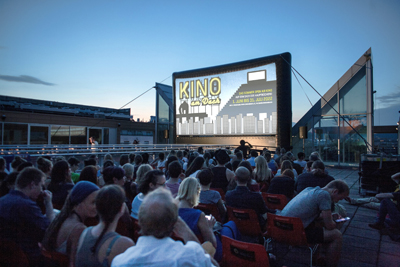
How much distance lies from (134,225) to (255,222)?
1350 mm

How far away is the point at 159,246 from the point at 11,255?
4.00 feet

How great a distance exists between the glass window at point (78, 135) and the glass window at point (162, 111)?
544 cm

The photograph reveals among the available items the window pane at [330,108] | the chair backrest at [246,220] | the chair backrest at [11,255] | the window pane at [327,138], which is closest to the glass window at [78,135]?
the window pane at [327,138]

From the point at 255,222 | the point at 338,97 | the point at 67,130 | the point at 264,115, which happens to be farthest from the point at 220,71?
the point at 255,222

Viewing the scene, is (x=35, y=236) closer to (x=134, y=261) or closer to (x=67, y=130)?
(x=134, y=261)

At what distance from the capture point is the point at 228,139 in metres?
15.0

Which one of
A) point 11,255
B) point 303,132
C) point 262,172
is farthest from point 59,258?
point 303,132

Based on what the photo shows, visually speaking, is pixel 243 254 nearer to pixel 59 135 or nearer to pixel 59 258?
pixel 59 258

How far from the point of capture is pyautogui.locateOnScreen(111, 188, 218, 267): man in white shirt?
3.70 ft

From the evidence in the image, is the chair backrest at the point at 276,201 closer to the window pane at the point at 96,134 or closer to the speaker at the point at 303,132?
the speaker at the point at 303,132

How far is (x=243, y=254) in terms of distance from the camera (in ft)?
5.98

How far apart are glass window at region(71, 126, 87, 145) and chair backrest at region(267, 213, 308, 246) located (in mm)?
16276

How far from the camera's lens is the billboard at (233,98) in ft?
42.5

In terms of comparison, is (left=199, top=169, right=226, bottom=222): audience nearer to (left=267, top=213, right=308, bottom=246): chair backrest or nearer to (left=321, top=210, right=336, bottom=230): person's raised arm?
(left=267, top=213, right=308, bottom=246): chair backrest
